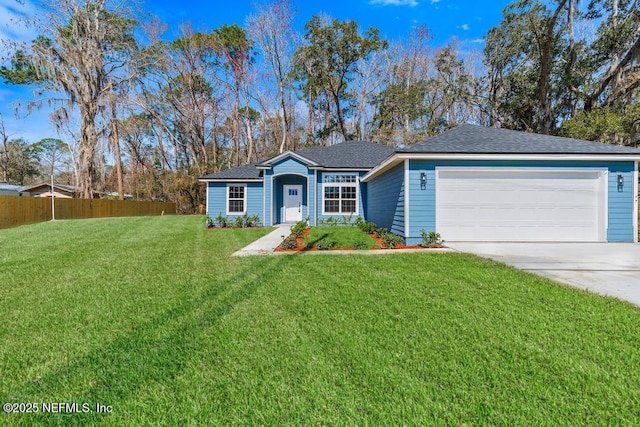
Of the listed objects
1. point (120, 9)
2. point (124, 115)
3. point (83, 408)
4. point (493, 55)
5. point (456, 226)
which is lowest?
point (83, 408)

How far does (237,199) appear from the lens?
14.2 metres

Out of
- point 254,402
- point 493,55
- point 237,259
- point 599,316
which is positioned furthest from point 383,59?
point 254,402

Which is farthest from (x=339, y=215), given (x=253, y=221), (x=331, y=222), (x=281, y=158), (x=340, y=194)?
(x=253, y=221)

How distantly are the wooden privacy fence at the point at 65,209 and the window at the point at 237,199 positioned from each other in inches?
375

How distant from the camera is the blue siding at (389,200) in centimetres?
832

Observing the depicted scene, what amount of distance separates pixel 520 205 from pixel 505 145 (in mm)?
1664

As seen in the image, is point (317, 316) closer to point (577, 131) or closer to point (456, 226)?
point (456, 226)

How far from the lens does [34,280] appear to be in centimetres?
459

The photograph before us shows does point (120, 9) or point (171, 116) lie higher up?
point (120, 9)

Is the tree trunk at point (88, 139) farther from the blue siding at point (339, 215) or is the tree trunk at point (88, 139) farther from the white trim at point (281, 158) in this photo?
the blue siding at point (339, 215)

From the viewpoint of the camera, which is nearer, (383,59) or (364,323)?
(364,323)

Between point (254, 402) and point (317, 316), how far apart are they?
4.34ft

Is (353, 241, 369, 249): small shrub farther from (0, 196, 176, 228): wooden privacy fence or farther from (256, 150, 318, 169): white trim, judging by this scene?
(0, 196, 176, 228): wooden privacy fence

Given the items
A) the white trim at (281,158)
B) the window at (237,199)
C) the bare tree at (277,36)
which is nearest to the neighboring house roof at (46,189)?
the bare tree at (277,36)
